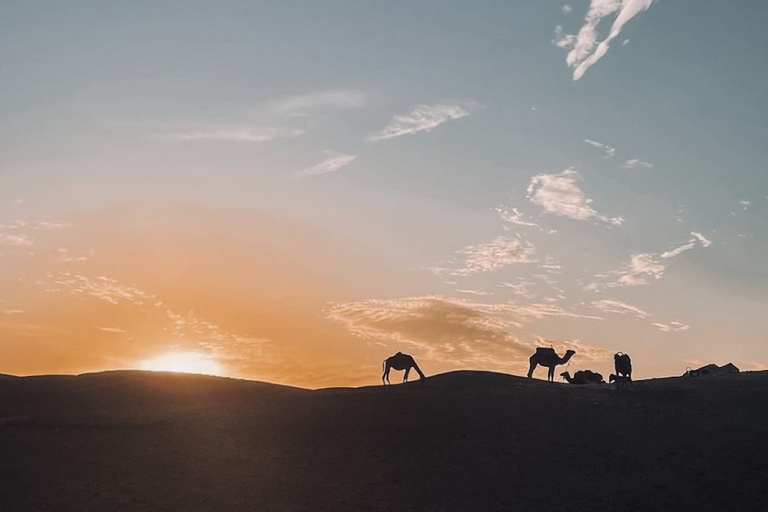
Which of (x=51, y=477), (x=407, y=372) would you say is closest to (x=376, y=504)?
(x=51, y=477)

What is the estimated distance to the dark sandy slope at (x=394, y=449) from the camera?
26.3 metres

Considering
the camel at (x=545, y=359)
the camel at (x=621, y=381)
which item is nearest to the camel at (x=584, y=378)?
the camel at (x=545, y=359)

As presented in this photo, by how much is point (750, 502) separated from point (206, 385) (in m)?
30.4

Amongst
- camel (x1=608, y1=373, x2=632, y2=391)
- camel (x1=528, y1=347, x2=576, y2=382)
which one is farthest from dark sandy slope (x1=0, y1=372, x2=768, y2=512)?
camel (x1=528, y1=347, x2=576, y2=382)

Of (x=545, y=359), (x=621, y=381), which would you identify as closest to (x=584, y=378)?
(x=545, y=359)

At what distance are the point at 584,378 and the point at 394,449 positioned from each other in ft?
87.9

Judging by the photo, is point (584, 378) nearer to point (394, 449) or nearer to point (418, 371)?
point (418, 371)

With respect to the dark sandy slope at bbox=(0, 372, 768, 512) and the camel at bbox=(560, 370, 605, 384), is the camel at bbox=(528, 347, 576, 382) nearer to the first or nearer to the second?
the camel at bbox=(560, 370, 605, 384)

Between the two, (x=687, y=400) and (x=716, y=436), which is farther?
(x=687, y=400)

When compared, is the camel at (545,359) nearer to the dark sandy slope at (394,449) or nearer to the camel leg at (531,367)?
the camel leg at (531,367)

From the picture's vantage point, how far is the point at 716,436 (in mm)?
32625

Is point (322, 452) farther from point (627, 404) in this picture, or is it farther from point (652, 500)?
point (627, 404)

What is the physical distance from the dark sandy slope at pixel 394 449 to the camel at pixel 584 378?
39.4 ft

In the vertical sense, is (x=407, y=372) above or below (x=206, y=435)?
above
